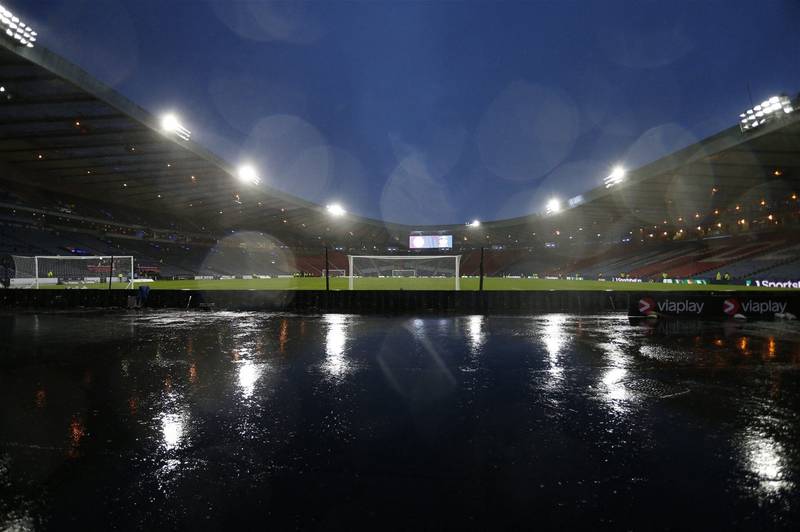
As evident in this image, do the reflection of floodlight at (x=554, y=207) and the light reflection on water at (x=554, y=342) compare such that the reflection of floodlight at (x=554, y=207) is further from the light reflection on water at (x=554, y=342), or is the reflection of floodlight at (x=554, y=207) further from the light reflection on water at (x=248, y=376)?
the light reflection on water at (x=248, y=376)

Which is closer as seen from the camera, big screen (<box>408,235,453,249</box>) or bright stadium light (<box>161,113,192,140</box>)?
bright stadium light (<box>161,113,192,140</box>)

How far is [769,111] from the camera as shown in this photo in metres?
22.0

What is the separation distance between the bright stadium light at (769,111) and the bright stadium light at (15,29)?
35.4 m

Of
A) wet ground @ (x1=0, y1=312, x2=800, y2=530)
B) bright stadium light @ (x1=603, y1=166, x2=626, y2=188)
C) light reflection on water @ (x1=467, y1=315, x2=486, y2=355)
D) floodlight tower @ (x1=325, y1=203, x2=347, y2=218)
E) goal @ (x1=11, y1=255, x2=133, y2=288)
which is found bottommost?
wet ground @ (x1=0, y1=312, x2=800, y2=530)

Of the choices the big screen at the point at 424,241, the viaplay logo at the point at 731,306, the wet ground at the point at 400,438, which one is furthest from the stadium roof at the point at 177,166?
the wet ground at the point at 400,438

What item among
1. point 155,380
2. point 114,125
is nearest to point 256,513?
point 155,380

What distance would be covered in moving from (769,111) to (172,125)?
35.3 metres

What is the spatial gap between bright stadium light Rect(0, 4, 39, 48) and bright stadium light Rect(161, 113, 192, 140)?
879 centimetres

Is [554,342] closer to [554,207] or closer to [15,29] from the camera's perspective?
[15,29]

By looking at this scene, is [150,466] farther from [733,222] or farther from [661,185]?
[733,222]

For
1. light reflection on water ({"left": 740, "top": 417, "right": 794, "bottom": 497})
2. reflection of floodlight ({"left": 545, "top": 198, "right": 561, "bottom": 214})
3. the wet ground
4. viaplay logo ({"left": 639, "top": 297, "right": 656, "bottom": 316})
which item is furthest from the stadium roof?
light reflection on water ({"left": 740, "top": 417, "right": 794, "bottom": 497})

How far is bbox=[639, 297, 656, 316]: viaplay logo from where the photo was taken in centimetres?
1645

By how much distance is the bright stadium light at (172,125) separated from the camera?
88.1 feet

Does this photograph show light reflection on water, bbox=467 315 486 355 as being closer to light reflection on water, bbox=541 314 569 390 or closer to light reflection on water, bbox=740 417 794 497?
light reflection on water, bbox=541 314 569 390
